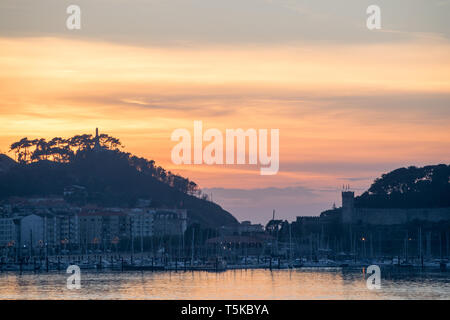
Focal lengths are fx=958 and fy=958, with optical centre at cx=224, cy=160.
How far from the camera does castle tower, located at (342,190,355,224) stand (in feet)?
385

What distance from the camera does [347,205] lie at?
118 m

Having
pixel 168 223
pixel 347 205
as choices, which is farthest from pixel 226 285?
pixel 168 223

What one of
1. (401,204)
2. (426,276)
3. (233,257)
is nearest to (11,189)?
(401,204)

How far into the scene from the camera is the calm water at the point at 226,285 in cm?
4653

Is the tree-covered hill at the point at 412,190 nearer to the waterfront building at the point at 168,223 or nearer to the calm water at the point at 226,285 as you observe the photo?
the waterfront building at the point at 168,223

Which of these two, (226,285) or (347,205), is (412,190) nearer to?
(347,205)

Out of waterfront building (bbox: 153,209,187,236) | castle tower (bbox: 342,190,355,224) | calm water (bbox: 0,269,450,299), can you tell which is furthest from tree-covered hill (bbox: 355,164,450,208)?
calm water (bbox: 0,269,450,299)

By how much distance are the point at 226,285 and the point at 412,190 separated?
7527 cm

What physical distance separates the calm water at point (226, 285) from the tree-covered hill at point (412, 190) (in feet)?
176

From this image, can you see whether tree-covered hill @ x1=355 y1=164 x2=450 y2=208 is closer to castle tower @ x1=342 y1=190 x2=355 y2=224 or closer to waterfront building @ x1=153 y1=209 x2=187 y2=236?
castle tower @ x1=342 y1=190 x2=355 y2=224

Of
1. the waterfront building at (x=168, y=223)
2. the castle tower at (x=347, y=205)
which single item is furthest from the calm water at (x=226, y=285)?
the waterfront building at (x=168, y=223)

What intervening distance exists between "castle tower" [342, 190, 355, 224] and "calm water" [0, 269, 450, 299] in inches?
1814
